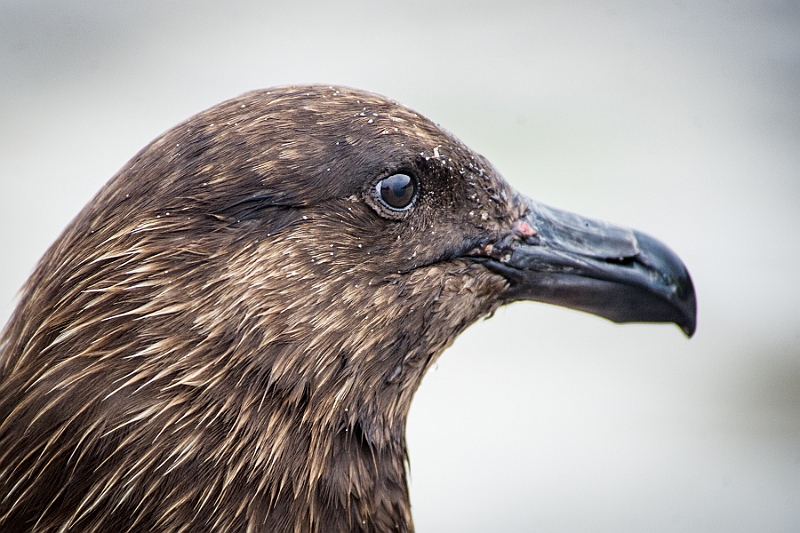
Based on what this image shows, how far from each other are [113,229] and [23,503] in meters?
0.65

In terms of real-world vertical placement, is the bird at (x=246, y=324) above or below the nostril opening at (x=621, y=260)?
below

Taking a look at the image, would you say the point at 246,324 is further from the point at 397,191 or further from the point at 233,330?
the point at 397,191

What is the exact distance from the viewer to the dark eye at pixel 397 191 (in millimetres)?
2453

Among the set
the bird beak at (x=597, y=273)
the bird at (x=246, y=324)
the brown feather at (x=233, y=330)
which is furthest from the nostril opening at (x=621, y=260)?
the brown feather at (x=233, y=330)

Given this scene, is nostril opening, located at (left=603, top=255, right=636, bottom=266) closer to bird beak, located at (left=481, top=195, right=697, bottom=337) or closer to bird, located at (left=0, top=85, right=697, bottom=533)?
bird beak, located at (left=481, top=195, right=697, bottom=337)

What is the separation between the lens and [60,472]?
7.18 feet

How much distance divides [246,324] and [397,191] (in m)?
0.52

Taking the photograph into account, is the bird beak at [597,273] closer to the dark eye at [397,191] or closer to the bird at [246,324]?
the bird at [246,324]

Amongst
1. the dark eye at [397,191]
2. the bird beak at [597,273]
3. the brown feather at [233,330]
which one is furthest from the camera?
the bird beak at [597,273]

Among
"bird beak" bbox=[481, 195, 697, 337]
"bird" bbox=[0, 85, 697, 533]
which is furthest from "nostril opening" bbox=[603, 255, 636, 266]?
"bird" bbox=[0, 85, 697, 533]

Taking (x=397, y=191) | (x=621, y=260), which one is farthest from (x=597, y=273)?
(x=397, y=191)

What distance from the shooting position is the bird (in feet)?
7.22

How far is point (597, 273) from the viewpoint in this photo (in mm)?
2729

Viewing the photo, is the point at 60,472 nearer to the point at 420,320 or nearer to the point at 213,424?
the point at 213,424
